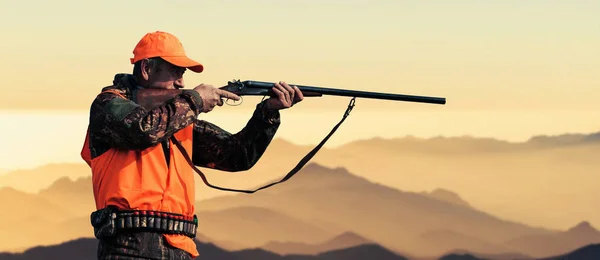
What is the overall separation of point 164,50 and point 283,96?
1.18 metres

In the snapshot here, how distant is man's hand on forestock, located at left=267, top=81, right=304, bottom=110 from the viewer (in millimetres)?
11922

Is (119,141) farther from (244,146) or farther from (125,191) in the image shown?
(244,146)

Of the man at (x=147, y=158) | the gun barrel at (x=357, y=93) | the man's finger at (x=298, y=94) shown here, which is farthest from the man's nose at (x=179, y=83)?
the man's finger at (x=298, y=94)

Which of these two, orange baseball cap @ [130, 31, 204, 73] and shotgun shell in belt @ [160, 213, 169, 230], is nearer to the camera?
shotgun shell in belt @ [160, 213, 169, 230]

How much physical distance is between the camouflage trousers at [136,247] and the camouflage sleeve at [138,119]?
709mm

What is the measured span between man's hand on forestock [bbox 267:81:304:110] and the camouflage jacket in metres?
0.07

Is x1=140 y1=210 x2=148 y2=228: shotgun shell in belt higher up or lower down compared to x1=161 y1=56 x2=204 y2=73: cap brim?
lower down

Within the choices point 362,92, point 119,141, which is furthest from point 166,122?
point 362,92

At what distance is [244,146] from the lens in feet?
39.2

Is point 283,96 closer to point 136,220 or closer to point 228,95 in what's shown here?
point 228,95

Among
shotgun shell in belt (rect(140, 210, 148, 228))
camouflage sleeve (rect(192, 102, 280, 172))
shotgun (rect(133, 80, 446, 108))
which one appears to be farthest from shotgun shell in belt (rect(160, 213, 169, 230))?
camouflage sleeve (rect(192, 102, 280, 172))

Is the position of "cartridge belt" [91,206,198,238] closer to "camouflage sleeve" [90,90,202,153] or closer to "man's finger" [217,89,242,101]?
"camouflage sleeve" [90,90,202,153]

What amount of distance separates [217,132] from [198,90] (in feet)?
2.56

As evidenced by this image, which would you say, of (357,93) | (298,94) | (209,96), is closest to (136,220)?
(209,96)
